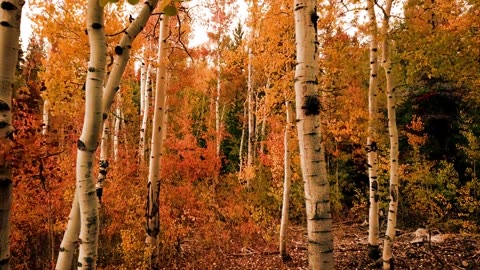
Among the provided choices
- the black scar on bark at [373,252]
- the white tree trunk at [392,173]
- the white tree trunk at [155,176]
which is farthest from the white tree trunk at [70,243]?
the black scar on bark at [373,252]

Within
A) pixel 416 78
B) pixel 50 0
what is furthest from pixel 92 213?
pixel 416 78

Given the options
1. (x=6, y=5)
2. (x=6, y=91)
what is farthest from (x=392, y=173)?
(x=6, y=5)

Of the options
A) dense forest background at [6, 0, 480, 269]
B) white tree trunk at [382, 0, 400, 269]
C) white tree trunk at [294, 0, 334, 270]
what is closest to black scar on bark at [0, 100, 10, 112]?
dense forest background at [6, 0, 480, 269]

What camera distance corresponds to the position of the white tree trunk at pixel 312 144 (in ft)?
6.87

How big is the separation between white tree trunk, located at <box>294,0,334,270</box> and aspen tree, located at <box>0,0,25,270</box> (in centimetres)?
184

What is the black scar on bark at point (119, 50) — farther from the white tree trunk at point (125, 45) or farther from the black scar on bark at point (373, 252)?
the black scar on bark at point (373, 252)

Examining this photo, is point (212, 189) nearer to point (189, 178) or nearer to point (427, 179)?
point (189, 178)

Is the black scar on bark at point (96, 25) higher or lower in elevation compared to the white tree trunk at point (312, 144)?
higher

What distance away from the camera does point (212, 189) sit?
40.6 feet

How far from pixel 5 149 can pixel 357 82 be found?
16.8 meters

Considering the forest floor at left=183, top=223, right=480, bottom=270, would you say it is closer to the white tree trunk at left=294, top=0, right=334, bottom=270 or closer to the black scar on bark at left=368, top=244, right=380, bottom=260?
the black scar on bark at left=368, top=244, right=380, bottom=260

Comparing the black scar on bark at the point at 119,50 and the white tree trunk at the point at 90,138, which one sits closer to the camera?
the white tree trunk at the point at 90,138

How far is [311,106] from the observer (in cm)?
220

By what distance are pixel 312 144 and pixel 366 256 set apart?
7.18 metres
